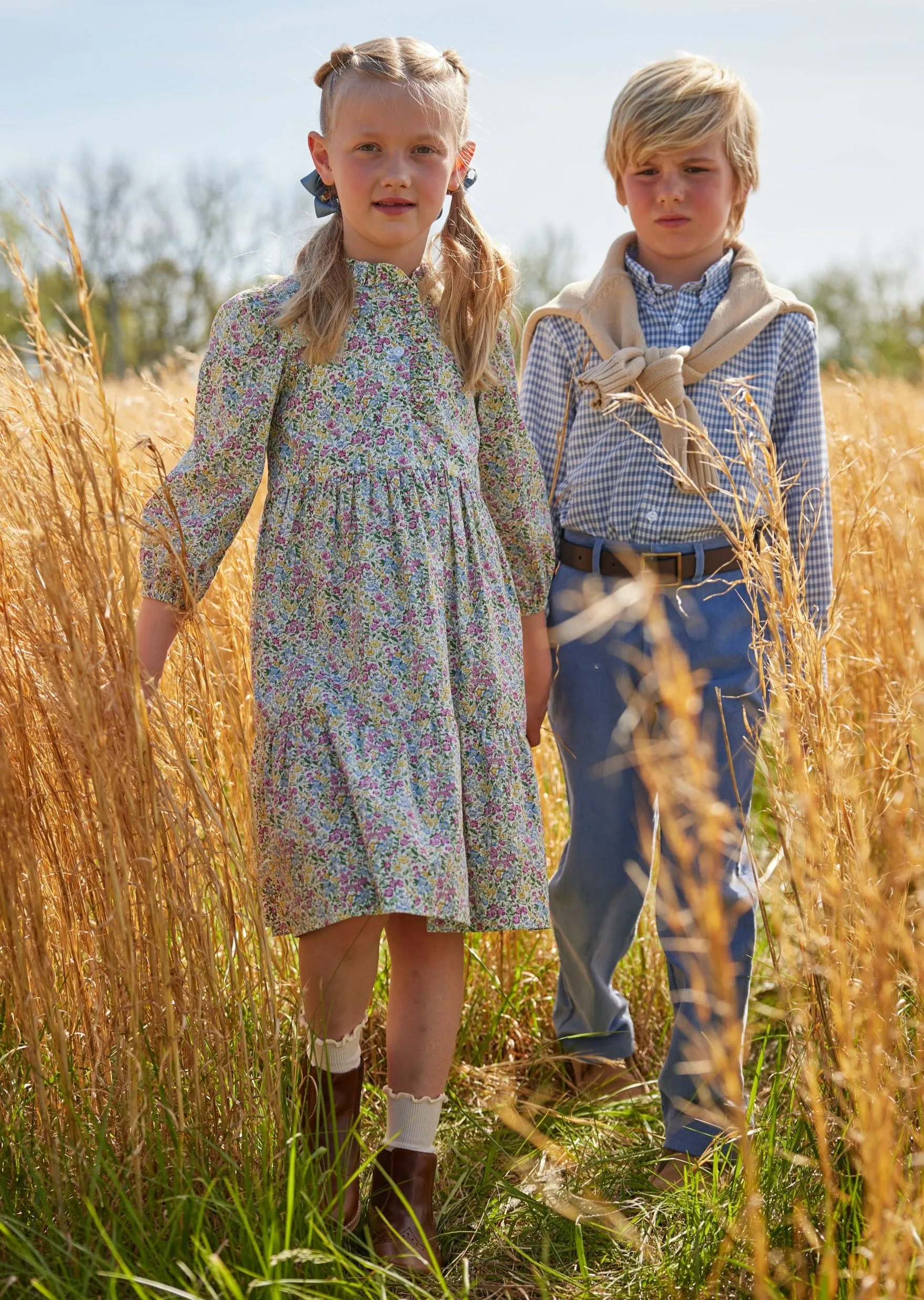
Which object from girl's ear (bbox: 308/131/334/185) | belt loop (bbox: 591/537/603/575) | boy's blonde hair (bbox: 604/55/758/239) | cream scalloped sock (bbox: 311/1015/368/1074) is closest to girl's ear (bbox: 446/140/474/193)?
girl's ear (bbox: 308/131/334/185)

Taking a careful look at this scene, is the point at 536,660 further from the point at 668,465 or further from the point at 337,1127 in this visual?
the point at 337,1127

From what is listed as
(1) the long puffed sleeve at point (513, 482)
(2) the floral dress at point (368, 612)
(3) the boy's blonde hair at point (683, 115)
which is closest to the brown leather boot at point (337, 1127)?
(2) the floral dress at point (368, 612)

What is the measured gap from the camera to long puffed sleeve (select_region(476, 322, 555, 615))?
6.40ft

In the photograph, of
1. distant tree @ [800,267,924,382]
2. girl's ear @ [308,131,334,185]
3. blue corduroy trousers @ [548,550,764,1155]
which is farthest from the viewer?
distant tree @ [800,267,924,382]

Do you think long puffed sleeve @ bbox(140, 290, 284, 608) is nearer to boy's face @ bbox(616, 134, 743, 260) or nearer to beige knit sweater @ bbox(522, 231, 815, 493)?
beige knit sweater @ bbox(522, 231, 815, 493)

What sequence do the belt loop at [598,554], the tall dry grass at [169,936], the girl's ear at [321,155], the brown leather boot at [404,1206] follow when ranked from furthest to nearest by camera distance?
the belt loop at [598,554] → the girl's ear at [321,155] → the brown leather boot at [404,1206] → the tall dry grass at [169,936]

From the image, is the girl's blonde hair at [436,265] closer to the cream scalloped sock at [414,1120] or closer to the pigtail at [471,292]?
the pigtail at [471,292]

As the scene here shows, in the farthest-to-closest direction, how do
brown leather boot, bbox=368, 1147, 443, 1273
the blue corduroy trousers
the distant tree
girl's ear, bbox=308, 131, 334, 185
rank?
the distant tree < the blue corduroy trousers < girl's ear, bbox=308, 131, 334, 185 < brown leather boot, bbox=368, 1147, 443, 1273

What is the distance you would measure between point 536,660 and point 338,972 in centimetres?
62

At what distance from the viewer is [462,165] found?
6.30 feet

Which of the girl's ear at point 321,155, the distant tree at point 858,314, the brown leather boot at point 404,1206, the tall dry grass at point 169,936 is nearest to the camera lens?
the tall dry grass at point 169,936

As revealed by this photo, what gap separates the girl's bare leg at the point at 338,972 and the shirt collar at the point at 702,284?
119cm

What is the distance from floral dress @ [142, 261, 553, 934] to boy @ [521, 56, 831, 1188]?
0.32 meters

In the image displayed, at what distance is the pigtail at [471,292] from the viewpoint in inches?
73.7
